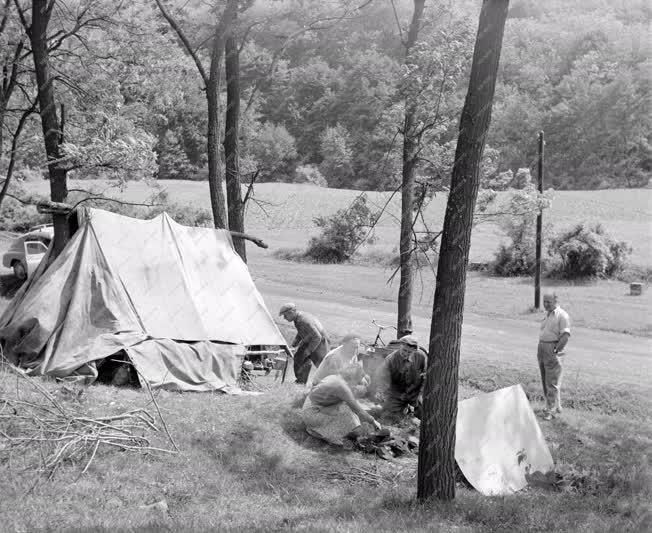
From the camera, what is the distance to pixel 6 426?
7.37 meters

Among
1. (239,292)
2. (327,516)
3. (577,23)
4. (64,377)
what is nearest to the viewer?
(327,516)

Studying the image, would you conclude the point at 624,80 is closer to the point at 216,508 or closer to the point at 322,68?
the point at 322,68

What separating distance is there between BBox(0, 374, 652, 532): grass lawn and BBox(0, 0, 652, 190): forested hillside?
18.8 ft

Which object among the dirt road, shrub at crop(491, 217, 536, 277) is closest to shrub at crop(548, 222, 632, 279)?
shrub at crop(491, 217, 536, 277)

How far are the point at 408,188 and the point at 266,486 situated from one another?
8.05 meters

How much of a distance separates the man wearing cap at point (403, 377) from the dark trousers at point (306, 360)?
2.15 meters

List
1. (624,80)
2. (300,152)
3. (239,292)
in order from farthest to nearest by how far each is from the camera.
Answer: (300,152) < (624,80) < (239,292)

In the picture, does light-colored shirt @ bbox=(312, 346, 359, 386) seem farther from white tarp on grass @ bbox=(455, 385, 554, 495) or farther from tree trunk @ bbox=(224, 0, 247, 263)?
tree trunk @ bbox=(224, 0, 247, 263)

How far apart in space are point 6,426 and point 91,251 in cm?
447

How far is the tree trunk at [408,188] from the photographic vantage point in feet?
44.4

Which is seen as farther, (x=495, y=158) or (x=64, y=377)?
(x=495, y=158)

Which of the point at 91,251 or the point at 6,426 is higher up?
the point at 91,251

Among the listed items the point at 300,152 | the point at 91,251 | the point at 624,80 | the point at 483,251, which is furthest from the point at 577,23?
the point at 91,251

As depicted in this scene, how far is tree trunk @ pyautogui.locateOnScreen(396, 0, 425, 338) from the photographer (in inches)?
533
